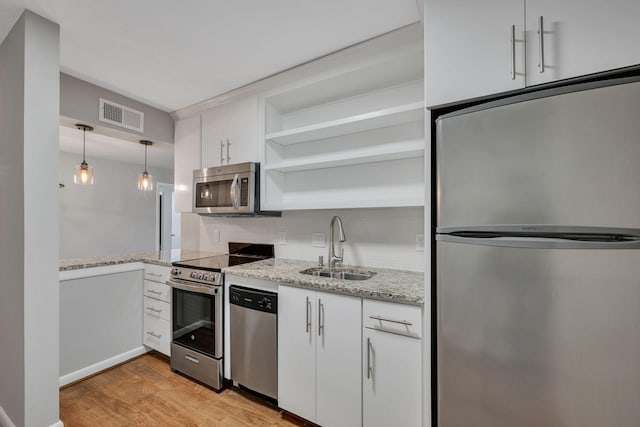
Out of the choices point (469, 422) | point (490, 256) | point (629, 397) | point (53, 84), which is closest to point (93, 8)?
point (53, 84)

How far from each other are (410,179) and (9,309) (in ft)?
8.61

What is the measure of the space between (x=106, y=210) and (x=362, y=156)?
503cm

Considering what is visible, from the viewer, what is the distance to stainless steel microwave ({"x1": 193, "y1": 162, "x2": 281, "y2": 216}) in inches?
90.6

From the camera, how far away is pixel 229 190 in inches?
95.0

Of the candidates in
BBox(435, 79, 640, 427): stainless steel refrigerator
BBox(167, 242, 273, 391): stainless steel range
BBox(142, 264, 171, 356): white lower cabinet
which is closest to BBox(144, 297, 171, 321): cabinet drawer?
BBox(142, 264, 171, 356): white lower cabinet

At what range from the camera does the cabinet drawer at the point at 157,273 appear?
2416mm

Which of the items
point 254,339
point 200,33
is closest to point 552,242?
point 254,339

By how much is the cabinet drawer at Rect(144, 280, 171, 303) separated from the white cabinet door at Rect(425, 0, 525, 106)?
2464 millimetres

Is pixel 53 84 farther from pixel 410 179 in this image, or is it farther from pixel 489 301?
pixel 489 301

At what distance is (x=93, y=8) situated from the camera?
4.89 feet

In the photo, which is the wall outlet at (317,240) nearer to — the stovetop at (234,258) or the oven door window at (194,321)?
the stovetop at (234,258)

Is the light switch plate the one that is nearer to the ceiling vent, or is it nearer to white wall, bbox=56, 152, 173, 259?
the ceiling vent

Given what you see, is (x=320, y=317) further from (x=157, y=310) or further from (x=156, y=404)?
(x=157, y=310)

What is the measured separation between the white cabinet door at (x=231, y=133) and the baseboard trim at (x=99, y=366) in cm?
184
